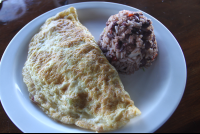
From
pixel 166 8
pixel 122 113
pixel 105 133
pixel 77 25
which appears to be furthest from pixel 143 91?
pixel 166 8

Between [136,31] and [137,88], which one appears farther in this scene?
[137,88]

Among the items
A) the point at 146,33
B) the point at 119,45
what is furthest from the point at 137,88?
the point at 146,33

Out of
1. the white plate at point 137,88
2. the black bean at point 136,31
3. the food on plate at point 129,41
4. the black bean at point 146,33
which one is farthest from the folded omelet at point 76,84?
the black bean at point 146,33

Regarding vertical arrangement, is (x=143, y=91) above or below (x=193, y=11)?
below

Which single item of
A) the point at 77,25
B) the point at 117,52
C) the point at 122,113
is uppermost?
the point at 77,25

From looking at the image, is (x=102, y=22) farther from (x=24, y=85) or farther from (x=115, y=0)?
(x=24, y=85)

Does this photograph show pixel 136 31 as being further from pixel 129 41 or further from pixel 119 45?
pixel 119 45

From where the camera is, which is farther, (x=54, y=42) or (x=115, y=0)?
(x=115, y=0)
